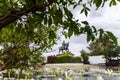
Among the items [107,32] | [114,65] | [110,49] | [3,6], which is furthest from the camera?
[110,49]

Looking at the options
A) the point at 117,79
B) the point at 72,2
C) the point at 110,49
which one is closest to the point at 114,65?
the point at 110,49

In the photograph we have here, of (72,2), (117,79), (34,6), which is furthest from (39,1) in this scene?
(117,79)

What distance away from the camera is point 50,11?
8.69 ft

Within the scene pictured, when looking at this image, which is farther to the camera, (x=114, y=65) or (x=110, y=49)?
(x=110, y=49)

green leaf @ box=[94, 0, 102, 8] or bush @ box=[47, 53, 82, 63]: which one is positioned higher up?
bush @ box=[47, 53, 82, 63]

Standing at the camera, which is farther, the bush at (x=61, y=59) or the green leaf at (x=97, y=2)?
the bush at (x=61, y=59)

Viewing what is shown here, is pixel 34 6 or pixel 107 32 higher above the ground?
pixel 34 6

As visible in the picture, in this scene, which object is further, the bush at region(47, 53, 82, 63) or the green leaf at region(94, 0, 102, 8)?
the bush at region(47, 53, 82, 63)

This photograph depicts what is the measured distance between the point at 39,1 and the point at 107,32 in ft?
1.66

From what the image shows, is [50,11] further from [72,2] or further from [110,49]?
[110,49]

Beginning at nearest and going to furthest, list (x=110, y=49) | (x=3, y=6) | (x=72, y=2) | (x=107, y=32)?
(x=107, y=32) < (x=3, y=6) < (x=72, y=2) < (x=110, y=49)

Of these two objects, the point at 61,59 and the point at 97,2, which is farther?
the point at 61,59

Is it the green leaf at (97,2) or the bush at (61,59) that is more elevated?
the bush at (61,59)

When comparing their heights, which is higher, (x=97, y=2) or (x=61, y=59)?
(x=61, y=59)
